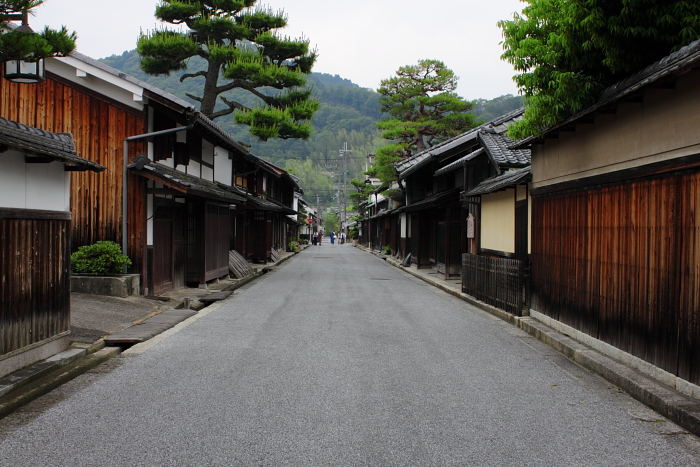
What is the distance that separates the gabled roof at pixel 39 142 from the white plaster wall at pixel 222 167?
12.5 meters

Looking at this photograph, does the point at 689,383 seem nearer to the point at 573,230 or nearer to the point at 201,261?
the point at 573,230

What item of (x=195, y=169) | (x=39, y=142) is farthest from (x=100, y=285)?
(x=39, y=142)

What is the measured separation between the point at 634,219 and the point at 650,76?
72.1 inches

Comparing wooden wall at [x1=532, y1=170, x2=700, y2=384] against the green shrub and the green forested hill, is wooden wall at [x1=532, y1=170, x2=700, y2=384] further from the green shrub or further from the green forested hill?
the green forested hill

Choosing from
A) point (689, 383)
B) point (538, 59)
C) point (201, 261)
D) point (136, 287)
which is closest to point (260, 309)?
point (136, 287)

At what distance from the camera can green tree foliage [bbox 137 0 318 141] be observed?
21.0 meters

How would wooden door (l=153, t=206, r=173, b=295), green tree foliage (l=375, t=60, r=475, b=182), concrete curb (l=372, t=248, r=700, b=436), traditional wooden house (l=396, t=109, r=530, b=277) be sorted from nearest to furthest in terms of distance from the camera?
concrete curb (l=372, t=248, r=700, b=436)
wooden door (l=153, t=206, r=173, b=295)
traditional wooden house (l=396, t=109, r=530, b=277)
green tree foliage (l=375, t=60, r=475, b=182)

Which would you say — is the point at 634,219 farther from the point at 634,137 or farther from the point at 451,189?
the point at 451,189

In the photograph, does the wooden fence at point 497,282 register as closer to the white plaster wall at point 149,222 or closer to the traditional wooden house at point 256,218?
the white plaster wall at point 149,222

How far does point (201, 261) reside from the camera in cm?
1678

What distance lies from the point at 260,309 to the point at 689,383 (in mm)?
9020

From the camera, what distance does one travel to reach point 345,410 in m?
5.17

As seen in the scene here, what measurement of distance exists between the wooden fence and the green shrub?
8.81m

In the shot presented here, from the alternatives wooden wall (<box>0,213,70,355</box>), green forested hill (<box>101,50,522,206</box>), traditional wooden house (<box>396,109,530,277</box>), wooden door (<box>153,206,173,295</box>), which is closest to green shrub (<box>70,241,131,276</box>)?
wooden door (<box>153,206,173,295</box>)
